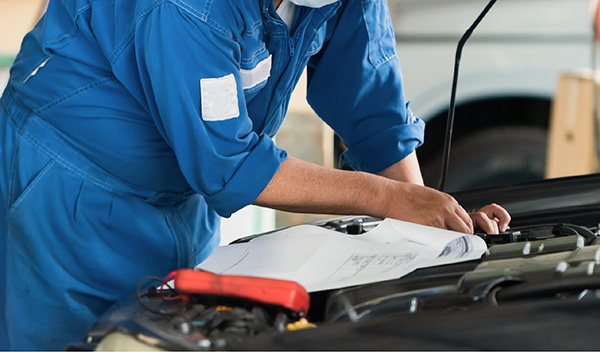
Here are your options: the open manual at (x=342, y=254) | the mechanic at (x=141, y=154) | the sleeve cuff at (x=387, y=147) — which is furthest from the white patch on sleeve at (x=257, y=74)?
the sleeve cuff at (x=387, y=147)

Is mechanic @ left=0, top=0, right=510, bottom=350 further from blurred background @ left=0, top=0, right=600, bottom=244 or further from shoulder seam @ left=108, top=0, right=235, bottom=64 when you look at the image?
blurred background @ left=0, top=0, right=600, bottom=244

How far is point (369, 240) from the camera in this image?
95cm

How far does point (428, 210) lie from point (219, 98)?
0.34 metres

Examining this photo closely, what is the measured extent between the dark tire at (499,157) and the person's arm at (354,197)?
6.85 feet

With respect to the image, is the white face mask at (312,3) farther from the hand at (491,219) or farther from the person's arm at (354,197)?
the hand at (491,219)

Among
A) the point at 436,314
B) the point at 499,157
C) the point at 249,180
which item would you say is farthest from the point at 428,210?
the point at 499,157

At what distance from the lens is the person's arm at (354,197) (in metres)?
0.97

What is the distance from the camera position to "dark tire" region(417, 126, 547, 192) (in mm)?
3090

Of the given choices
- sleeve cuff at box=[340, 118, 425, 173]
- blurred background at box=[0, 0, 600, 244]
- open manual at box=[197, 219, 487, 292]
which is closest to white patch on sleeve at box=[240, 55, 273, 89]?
open manual at box=[197, 219, 487, 292]

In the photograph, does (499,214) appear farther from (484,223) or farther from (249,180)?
(249,180)

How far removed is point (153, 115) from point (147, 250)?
0.25 meters

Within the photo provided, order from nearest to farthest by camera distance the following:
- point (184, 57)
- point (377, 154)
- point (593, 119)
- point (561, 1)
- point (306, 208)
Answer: point (184, 57)
point (306, 208)
point (377, 154)
point (561, 1)
point (593, 119)

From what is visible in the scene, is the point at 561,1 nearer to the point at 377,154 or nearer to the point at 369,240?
the point at 377,154

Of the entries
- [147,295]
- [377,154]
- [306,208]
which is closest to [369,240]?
[306,208]
